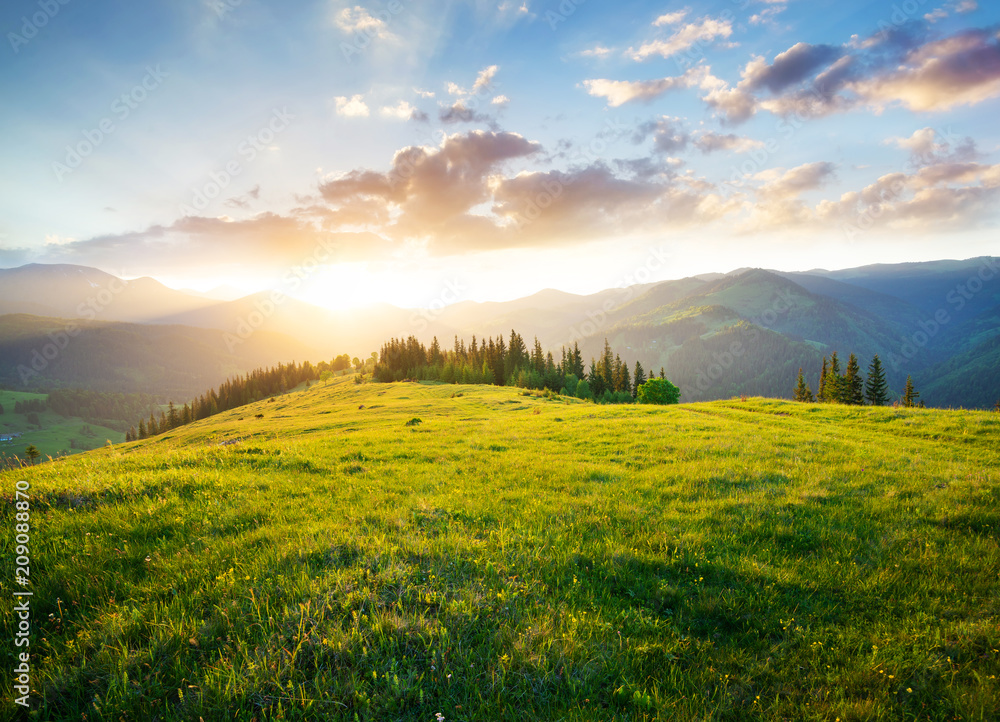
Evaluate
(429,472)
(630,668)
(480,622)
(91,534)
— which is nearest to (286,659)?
(480,622)

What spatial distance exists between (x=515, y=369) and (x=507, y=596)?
281 feet

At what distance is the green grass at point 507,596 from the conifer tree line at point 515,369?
68.2 m

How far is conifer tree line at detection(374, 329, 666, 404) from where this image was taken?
82625 millimetres

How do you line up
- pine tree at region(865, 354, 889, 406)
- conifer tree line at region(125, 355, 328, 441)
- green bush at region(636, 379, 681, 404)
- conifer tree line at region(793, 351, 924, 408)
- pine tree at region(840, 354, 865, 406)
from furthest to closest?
conifer tree line at region(125, 355, 328, 441)
pine tree at region(865, 354, 889, 406)
pine tree at region(840, 354, 865, 406)
conifer tree line at region(793, 351, 924, 408)
green bush at region(636, 379, 681, 404)

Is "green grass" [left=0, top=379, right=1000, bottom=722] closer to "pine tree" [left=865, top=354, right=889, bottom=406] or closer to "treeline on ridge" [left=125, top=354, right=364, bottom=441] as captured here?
"pine tree" [left=865, top=354, right=889, bottom=406]

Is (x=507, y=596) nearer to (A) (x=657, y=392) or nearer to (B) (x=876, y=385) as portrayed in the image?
(A) (x=657, y=392)

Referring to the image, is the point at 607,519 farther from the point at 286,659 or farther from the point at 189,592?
the point at 189,592

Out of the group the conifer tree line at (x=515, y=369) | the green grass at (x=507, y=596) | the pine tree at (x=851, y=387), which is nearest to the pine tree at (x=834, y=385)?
the pine tree at (x=851, y=387)

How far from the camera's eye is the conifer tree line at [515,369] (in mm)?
82625

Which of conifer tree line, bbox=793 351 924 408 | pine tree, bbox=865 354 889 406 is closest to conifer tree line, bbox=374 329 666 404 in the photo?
conifer tree line, bbox=793 351 924 408

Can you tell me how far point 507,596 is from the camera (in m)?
5.16

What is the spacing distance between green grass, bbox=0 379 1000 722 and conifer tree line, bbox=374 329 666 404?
6825cm
